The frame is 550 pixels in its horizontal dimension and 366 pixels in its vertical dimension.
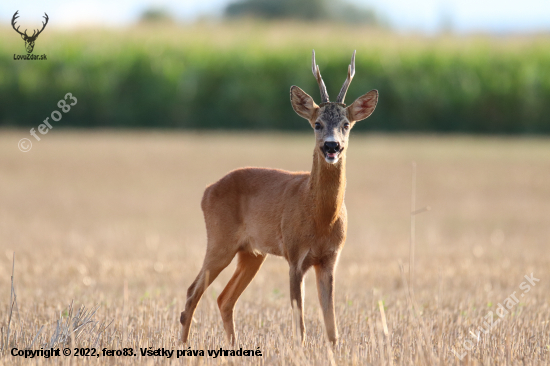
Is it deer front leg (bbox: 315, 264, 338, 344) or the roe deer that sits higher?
the roe deer

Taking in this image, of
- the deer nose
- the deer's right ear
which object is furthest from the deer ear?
the deer nose

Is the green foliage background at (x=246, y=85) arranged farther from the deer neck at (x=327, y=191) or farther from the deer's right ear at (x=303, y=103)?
the deer neck at (x=327, y=191)

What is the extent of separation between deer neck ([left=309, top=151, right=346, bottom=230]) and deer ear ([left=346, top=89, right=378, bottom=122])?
0.38m

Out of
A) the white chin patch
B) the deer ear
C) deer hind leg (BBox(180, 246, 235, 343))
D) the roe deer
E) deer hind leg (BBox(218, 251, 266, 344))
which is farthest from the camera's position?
deer hind leg (BBox(218, 251, 266, 344))

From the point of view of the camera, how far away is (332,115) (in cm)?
630

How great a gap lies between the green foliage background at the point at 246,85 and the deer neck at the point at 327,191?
21.7 metres

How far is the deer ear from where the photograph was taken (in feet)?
21.5

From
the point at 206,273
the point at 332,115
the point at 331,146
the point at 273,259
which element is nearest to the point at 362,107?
the point at 332,115

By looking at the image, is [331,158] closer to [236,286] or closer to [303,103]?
[303,103]

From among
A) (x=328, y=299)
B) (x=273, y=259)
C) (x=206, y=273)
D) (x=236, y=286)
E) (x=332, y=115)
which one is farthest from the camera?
(x=273, y=259)

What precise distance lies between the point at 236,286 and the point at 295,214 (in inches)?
49.9

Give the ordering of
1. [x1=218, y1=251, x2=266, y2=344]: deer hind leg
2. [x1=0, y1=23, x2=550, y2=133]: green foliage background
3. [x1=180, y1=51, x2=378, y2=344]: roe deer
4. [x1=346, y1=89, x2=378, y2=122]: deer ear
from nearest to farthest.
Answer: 1. [x1=180, y1=51, x2=378, y2=344]: roe deer
2. [x1=346, y1=89, x2=378, y2=122]: deer ear
3. [x1=218, y1=251, x2=266, y2=344]: deer hind leg
4. [x1=0, y1=23, x2=550, y2=133]: green foliage background

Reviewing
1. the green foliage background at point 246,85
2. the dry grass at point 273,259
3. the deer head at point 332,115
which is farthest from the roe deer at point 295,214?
the green foliage background at point 246,85

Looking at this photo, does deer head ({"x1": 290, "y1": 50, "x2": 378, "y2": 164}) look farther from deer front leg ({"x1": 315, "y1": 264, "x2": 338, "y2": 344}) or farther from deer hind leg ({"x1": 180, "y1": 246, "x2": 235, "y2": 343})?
deer hind leg ({"x1": 180, "y1": 246, "x2": 235, "y2": 343})
